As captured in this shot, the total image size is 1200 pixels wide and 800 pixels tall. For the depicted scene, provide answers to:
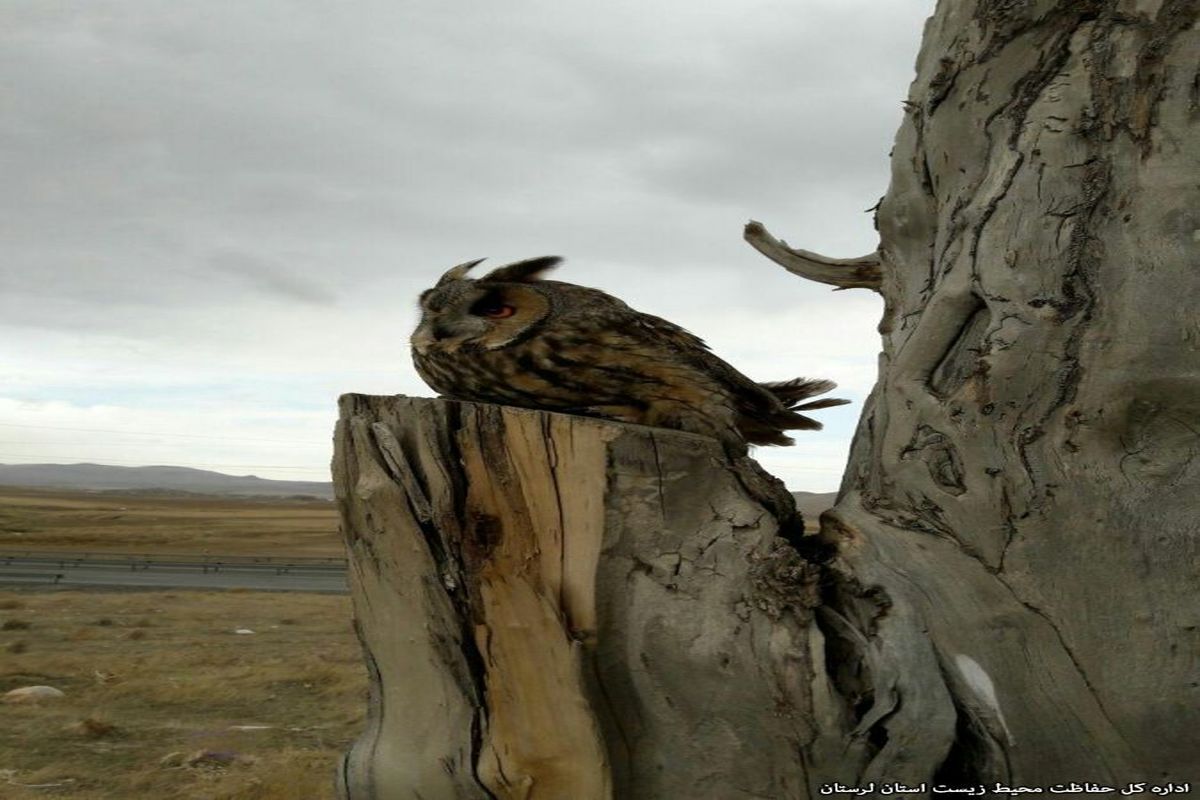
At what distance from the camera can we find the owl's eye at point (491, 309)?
3.13m

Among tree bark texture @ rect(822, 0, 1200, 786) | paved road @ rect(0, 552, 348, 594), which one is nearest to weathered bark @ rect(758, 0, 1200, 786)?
tree bark texture @ rect(822, 0, 1200, 786)

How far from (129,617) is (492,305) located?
17814mm

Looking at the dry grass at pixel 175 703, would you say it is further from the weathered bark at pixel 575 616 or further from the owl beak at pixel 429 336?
the weathered bark at pixel 575 616

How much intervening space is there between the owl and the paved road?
23698mm

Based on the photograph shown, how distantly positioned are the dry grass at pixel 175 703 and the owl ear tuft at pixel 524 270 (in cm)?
529

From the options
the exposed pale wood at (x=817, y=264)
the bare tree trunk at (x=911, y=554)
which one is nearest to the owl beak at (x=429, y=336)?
the bare tree trunk at (x=911, y=554)

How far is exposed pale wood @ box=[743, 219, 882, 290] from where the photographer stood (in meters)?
4.60

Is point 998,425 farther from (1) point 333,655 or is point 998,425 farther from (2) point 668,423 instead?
(1) point 333,655

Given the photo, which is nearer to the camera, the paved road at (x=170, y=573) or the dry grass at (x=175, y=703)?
the dry grass at (x=175, y=703)

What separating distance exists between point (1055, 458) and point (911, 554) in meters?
0.43

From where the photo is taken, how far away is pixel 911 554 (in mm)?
2516

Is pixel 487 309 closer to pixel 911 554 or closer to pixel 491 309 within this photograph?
pixel 491 309

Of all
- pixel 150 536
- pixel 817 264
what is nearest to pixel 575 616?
pixel 817 264

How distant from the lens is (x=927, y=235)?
10.4 feet
